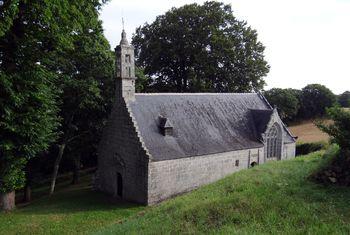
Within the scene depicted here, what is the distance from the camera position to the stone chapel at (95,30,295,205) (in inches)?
973

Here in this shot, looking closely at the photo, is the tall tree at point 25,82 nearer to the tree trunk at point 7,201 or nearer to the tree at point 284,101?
the tree trunk at point 7,201

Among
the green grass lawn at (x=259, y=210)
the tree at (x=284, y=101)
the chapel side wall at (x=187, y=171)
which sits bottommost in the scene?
the chapel side wall at (x=187, y=171)

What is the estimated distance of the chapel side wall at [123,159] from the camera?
2453 cm

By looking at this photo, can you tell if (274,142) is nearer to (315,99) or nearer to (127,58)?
(127,58)

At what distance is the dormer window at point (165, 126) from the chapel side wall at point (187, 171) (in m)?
2.33

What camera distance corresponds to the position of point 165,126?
25797mm

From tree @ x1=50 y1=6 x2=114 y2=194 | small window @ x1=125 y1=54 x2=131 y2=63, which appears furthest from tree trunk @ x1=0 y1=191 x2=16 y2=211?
small window @ x1=125 y1=54 x2=131 y2=63

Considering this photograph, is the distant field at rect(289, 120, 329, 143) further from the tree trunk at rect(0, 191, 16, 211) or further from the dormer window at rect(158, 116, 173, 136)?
the tree trunk at rect(0, 191, 16, 211)

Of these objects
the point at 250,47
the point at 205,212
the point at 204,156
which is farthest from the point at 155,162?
the point at 250,47

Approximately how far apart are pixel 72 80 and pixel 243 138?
1556 centimetres

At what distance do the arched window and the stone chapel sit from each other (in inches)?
3.8

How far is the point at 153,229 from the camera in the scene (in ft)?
38.7

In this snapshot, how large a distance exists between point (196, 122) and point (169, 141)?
3813mm

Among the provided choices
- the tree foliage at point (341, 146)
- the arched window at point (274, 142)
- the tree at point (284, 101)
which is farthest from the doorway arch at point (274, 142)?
the tree at point (284, 101)
